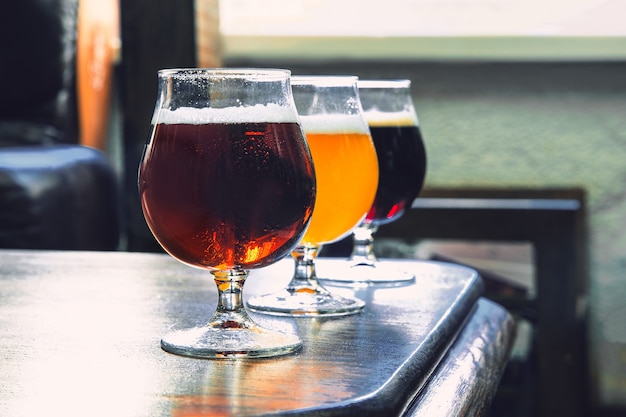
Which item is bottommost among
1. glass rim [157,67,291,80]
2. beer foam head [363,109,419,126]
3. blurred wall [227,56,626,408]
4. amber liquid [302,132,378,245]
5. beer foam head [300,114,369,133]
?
blurred wall [227,56,626,408]

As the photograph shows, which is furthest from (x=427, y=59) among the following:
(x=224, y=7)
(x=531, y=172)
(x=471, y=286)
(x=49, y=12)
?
(x=471, y=286)

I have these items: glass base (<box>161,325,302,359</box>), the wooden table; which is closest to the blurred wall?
the wooden table

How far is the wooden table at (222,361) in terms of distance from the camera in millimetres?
572

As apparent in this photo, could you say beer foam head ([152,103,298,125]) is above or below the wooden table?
above

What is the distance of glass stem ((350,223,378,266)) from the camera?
1.09 meters

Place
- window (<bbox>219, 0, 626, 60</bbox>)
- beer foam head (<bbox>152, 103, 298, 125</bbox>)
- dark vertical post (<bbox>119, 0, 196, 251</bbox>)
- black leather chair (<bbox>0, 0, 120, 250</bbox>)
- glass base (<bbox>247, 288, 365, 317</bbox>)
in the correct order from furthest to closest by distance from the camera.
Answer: dark vertical post (<bbox>119, 0, 196, 251</bbox>), window (<bbox>219, 0, 626, 60</bbox>), black leather chair (<bbox>0, 0, 120, 250</bbox>), glass base (<bbox>247, 288, 365, 317</bbox>), beer foam head (<bbox>152, 103, 298, 125</bbox>)

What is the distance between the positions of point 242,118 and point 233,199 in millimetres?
53

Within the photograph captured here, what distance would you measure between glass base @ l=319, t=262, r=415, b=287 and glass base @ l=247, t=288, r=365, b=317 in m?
0.12

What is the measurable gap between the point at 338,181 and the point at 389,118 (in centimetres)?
21

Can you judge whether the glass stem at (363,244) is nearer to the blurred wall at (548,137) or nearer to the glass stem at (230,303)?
the glass stem at (230,303)

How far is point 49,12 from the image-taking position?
254 centimetres

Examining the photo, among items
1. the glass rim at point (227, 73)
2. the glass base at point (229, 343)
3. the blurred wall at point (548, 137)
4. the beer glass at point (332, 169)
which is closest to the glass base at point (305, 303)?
the beer glass at point (332, 169)

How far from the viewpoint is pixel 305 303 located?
865 mm

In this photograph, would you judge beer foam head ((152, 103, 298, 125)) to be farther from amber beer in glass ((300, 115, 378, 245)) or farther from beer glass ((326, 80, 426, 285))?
beer glass ((326, 80, 426, 285))
